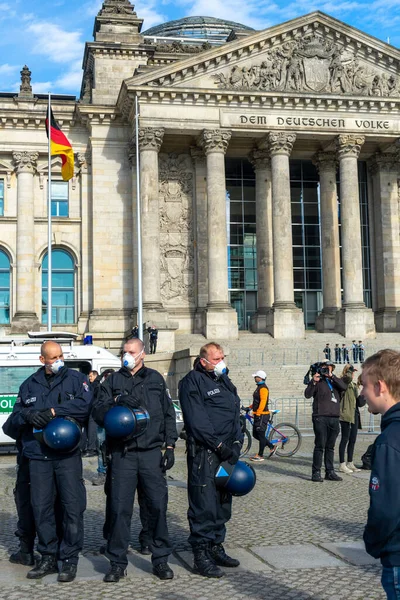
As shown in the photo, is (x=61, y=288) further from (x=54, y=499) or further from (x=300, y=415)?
(x=54, y=499)

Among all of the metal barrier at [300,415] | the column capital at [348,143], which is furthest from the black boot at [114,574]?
the column capital at [348,143]

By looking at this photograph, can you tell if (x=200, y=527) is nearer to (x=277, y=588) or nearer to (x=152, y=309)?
(x=277, y=588)

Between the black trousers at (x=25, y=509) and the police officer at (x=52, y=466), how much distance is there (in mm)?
230

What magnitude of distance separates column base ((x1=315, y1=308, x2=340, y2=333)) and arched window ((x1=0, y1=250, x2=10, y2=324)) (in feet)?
55.2

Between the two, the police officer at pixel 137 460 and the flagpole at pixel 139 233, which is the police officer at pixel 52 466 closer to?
the police officer at pixel 137 460

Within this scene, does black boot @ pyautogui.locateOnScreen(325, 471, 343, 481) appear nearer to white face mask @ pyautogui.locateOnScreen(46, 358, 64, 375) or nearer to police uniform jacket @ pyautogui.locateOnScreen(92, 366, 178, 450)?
police uniform jacket @ pyautogui.locateOnScreen(92, 366, 178, 450)

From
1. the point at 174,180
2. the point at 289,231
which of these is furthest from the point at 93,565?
the point at 174,180

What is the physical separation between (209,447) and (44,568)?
1.96 metres

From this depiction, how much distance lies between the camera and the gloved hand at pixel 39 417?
756 centimetres

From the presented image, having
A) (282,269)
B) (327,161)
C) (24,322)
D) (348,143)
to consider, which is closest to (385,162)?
(327,161)

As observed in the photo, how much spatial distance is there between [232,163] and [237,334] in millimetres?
11597

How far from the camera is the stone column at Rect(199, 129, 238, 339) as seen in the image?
3797cm

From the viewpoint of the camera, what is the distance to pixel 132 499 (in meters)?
7.51

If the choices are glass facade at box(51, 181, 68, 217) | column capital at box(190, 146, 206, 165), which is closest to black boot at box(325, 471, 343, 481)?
column capital at box(190, 146, 206, 165)
